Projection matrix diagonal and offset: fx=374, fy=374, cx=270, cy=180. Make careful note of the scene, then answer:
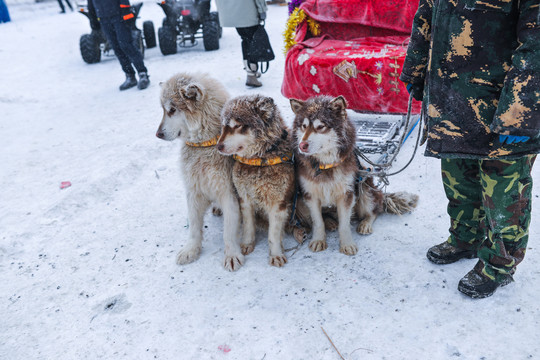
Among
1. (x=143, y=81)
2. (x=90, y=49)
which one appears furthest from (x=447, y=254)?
(x=90, y=49)

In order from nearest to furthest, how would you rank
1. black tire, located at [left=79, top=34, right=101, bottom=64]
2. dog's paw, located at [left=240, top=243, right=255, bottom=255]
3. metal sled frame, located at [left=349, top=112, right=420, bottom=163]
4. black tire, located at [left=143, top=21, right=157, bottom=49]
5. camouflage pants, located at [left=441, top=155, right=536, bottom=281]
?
camouflage pants, located at [left=441, top=155, right=536, bottom=281], dog's paw, located at [left=240, top=243, right=255, bottom=255], metal sled frame, located at [left=349, top=112, right=420, bottom=163], black tire, located at [left=79, top=34, right=101, bottom=64], black tire, located at [left=143, top=21, right=157, bottom=49]

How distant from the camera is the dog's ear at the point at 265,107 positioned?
7.39 ft

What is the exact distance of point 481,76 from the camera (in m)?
1.61

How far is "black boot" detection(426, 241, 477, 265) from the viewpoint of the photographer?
7.28 feet

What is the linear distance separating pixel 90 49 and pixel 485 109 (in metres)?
7.93

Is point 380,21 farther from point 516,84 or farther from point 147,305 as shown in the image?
point 147,305

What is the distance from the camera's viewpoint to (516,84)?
1463mm

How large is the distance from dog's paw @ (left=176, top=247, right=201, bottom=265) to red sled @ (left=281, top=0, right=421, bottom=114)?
2114mm

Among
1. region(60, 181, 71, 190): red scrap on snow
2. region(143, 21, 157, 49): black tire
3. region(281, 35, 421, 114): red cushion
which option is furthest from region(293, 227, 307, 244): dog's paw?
region(143, 21, 157, 49): black tire

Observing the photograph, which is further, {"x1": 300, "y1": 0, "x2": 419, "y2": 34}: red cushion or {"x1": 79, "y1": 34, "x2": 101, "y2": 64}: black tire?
{"x1": 79, "y1": 34, "x2": 101, "y2": 64}: black tire

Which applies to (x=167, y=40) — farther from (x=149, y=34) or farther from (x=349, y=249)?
(x=349, y=249)

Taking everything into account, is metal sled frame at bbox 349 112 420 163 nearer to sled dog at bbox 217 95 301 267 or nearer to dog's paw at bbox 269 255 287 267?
sled dog at bbox 217 95 301 267

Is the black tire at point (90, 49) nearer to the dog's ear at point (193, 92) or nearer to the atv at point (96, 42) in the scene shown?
the atv at point (96, 42)

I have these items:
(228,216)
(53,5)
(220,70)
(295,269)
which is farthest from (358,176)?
(53,5)
